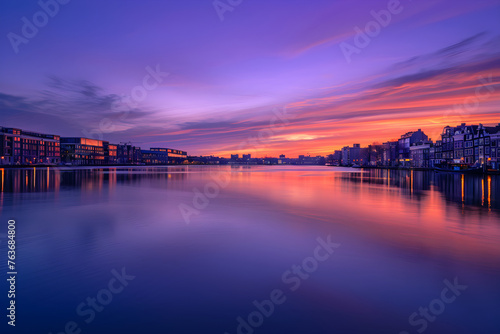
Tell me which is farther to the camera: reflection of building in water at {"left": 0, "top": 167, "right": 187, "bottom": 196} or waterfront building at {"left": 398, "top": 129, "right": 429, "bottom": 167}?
waterfront building at {"left": 398, "top": 129, "right": 429, "bottom": 167}

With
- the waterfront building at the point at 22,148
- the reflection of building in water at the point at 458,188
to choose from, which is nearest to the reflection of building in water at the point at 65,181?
the reflection of building in water at the point at 458,188

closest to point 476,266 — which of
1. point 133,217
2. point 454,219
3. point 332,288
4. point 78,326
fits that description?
point 332,288

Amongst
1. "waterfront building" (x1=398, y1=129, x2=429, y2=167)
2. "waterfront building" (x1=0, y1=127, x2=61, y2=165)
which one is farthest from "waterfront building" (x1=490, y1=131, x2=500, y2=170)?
"waterfront building" (x1=0, y1=127, x2=61, y2=165)

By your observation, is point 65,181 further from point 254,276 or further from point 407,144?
point 407,144

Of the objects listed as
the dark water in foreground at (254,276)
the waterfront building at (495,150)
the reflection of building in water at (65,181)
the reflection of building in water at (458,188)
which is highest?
the waterfront building at (495,150)

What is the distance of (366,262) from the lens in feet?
33.6

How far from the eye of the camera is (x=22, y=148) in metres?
170

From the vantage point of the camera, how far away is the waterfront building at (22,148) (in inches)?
6123

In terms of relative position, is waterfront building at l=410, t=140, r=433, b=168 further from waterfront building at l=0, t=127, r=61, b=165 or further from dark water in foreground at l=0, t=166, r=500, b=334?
waterfront building at l=0, t=127, r=61, b=165

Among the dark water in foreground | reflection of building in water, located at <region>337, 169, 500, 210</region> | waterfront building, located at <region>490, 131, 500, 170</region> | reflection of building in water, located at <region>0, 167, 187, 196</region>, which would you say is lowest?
the dark water in foreground

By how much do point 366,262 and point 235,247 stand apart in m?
5.14

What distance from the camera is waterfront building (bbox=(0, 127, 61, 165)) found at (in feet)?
510

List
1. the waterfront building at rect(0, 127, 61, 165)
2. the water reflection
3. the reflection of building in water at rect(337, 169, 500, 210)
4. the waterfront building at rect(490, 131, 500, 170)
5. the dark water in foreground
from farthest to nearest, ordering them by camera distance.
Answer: the waterfront building at rect(0, 127, 61, 165) → the waterfront building at rect(490, 131, 500, 170) → the water reflection → the reflection of building in water at rect(337, 169, 500, 210) → the dark water in foreground

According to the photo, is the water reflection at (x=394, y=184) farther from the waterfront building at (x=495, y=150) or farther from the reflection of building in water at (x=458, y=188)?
the waterfront building at (x=495, y=150)
